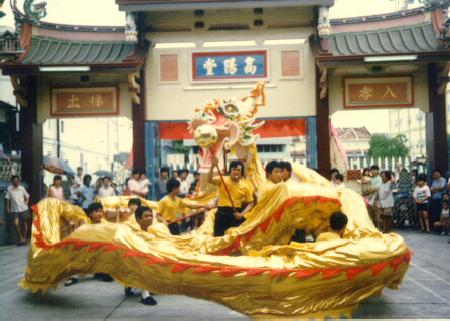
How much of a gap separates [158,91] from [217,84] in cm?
137

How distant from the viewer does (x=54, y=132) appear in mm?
29938

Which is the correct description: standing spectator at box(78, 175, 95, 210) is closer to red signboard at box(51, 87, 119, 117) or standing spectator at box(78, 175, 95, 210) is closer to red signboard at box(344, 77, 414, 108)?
red signboard at box(51, 87, 119, 117)

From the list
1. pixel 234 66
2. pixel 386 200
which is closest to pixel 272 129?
pixel 234 66

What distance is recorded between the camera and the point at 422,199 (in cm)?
1238

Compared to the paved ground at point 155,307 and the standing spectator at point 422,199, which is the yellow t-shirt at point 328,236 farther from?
the standing spectator at point 422,199

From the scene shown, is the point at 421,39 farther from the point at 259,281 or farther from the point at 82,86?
the point at 259,281

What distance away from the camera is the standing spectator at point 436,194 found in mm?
12375

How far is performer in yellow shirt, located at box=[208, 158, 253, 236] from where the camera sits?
6.89 metres

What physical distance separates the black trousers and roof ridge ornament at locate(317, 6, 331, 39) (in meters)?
7.17

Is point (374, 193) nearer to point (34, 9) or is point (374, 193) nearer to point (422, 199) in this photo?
point (422, 199)

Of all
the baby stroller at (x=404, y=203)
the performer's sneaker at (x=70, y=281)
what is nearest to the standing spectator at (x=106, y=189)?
the performer's sneaker at (x=70, y=281)

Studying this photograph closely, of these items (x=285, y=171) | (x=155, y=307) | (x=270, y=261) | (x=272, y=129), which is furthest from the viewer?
(x=272, y=129)

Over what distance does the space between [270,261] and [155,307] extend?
Result: 5.94 feet

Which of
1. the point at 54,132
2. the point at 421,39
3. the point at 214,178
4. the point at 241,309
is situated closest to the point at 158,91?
the point at 421,39
